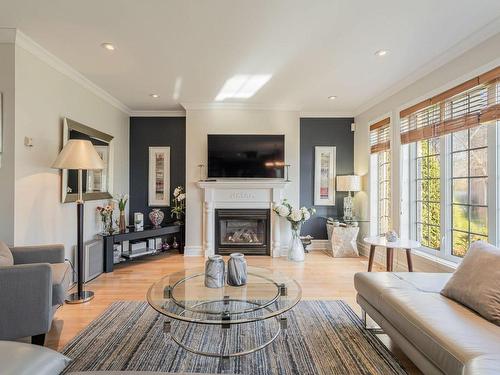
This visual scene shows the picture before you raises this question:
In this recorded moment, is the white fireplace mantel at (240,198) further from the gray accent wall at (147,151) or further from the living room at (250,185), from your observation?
the gray accent wall at (147,151)

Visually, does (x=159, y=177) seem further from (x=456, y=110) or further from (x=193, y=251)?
(x=456, y=110)

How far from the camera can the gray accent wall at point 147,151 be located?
195 inches

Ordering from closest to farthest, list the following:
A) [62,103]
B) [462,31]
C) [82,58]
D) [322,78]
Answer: [462,31], [82,58], [62,103], [322,78]

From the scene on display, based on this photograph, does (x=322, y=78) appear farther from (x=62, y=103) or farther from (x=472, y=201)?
(x=62, y=103)

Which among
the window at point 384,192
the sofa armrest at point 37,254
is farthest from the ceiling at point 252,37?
the sofa armrest at point 37,254

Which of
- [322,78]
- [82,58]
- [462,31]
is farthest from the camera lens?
[322,78]

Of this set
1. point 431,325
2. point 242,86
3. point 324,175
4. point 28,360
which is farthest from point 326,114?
point 28,360

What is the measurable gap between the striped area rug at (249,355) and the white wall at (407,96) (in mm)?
2162

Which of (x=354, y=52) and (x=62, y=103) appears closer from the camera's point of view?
(x=354, y=52)

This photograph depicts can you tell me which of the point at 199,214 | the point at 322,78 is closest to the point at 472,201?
the point at 322,78

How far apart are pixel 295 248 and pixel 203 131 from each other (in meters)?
2.44

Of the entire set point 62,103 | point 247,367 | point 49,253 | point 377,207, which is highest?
point 62,103

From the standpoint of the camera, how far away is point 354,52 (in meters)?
2.81

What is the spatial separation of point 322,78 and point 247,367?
321 centimetres
